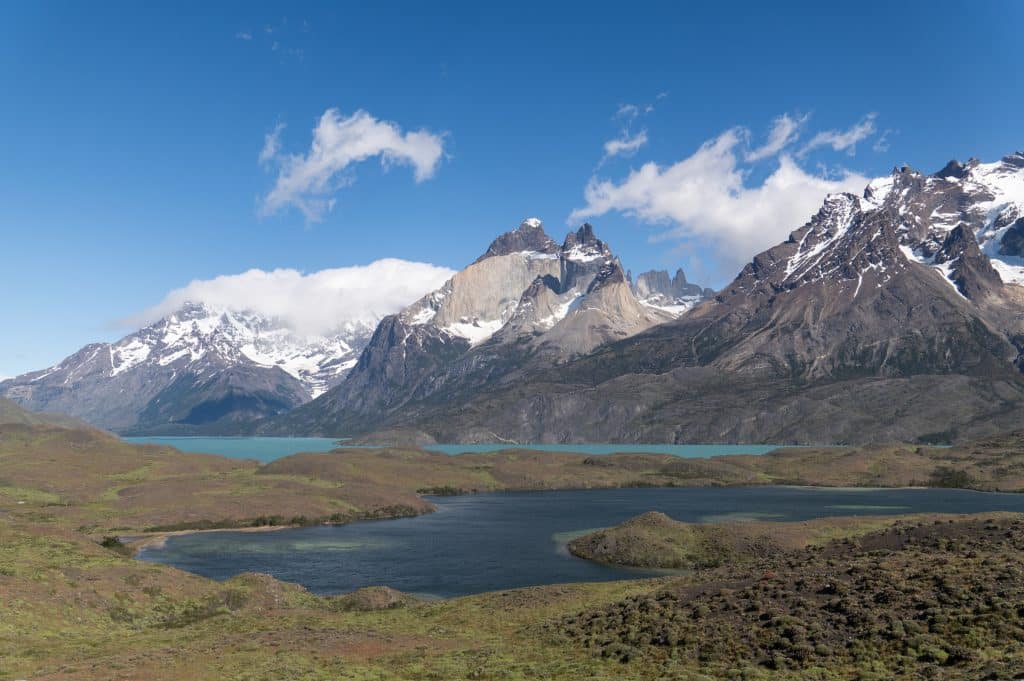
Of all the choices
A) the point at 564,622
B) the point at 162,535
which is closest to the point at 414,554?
the point at 162,535

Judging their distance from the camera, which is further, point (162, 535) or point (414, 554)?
point (162, 535)

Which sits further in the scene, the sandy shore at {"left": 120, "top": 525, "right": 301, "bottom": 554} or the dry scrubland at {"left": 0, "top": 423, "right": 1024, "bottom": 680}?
the sandy shore at {"left": 120, "top": 525, "right": 301, "bottom": 554}

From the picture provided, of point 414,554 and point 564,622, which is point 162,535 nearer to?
point 414,554

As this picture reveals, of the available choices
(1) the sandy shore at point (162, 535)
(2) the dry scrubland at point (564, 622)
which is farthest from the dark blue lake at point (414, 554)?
(2) the dry scrubland at point (564, 622)

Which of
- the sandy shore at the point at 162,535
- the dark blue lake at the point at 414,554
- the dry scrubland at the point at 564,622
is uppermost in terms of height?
the dry scrubland at the point at 564,622

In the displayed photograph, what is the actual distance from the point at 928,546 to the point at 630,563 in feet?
184

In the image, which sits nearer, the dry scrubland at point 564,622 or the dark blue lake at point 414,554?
the dry scrubland at point 564,622

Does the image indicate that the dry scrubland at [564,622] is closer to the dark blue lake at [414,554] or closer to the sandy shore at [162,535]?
the dark blue lake at [414,554]

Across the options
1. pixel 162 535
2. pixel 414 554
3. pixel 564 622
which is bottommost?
pixel 162 535

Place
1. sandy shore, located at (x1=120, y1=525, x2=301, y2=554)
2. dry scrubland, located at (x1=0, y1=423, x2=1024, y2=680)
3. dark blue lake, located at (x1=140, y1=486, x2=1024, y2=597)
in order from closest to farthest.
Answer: dry scrubland, located at (x1=0, y1=423, x2=1024, y2=680) → dark blue lake, located at (x1=140, y1=486, x2=1024, y2=597) → sandy shore, located at (x1=120, y1=525, x2=301, y2=554)

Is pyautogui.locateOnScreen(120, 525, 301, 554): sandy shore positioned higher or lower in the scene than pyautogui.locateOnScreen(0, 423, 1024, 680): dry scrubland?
lower

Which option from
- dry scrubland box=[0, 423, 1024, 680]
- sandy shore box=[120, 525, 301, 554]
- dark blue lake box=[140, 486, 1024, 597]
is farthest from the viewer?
sandy shore box=[120, 525, 301, 554]

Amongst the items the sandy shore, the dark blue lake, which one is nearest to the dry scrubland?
the dark blue lake

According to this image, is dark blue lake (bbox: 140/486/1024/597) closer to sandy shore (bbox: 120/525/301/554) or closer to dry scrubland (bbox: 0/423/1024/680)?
sandy shore (bbox: 120/525/301/554)
